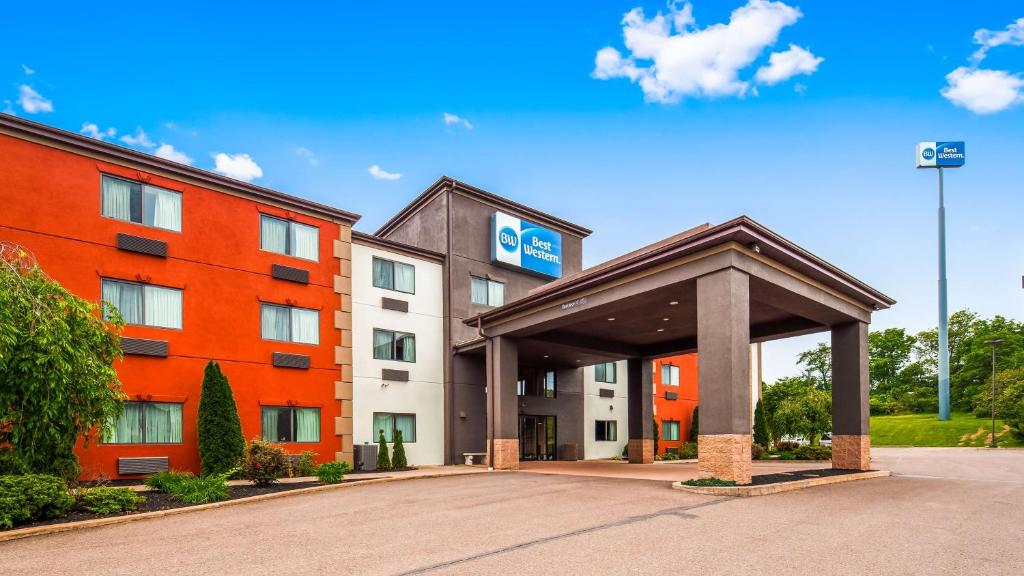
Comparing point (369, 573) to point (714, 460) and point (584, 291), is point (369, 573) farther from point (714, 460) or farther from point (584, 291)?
point (584, 291)

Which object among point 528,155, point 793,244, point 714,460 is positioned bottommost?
point 714,460

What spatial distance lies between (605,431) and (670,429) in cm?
498

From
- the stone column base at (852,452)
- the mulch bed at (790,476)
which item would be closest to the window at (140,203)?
the mulch bed at (790,476)

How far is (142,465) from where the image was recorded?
1695 cm

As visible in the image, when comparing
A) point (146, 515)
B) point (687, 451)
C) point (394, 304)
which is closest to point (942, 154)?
point (687, 451)

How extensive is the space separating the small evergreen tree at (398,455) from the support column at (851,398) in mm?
14217

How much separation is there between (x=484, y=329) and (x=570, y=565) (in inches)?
626

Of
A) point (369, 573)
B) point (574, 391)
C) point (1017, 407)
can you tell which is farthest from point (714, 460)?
point (1017, 407)

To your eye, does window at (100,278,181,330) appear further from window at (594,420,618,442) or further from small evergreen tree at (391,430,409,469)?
window at (594,420,618,442)

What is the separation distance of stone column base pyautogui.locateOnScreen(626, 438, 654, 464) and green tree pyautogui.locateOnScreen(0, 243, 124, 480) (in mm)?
20494

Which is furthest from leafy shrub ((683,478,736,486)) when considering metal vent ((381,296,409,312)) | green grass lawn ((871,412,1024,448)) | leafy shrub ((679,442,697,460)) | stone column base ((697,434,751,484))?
green grass lawn ((871,412,1024,448))

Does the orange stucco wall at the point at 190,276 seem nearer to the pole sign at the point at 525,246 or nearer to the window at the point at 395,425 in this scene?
the window at the point at 395,425

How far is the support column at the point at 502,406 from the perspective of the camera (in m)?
21.8

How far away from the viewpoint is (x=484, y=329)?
23.0m
